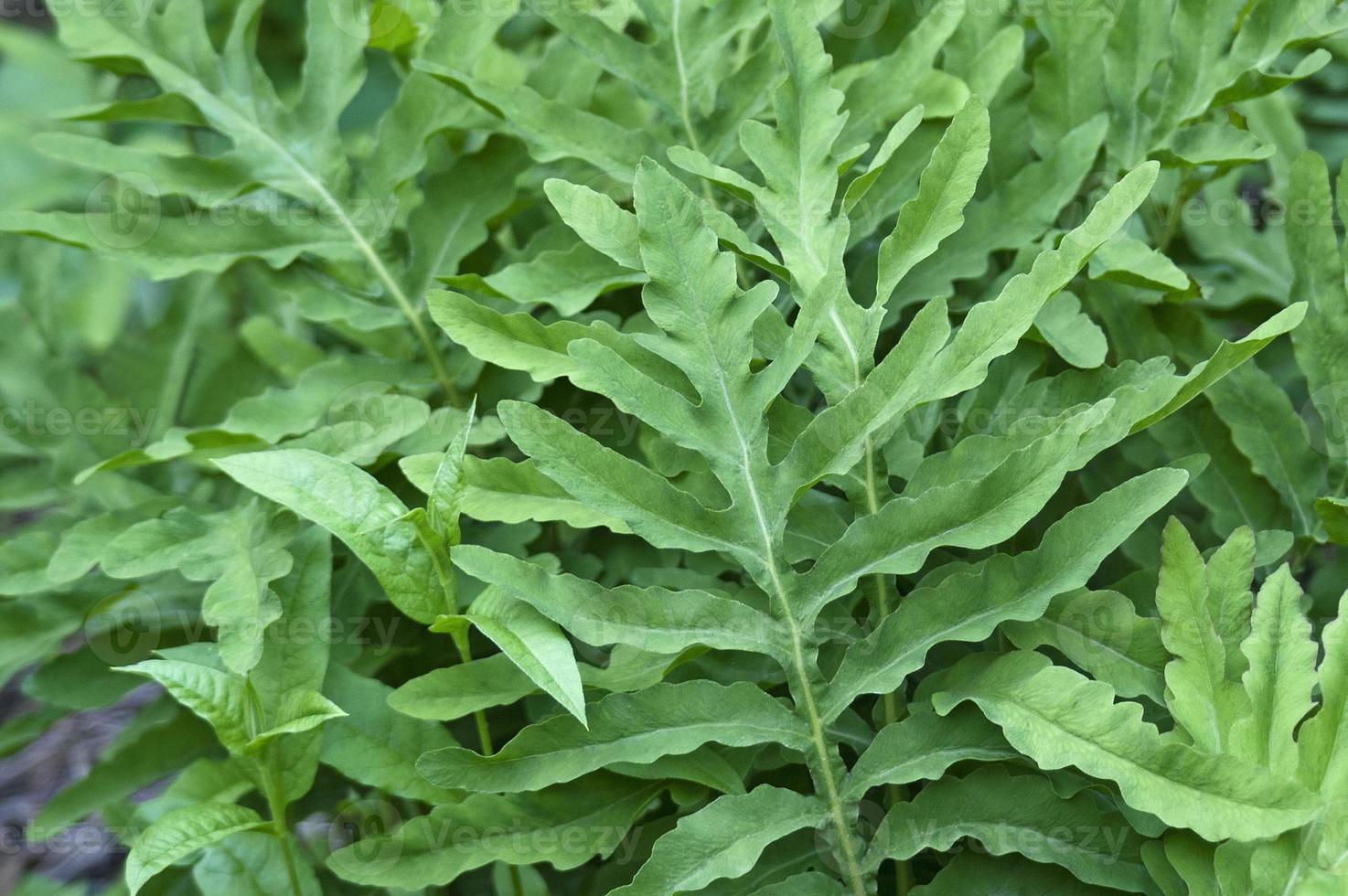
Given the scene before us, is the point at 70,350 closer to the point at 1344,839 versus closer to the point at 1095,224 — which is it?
the point at 1095,224

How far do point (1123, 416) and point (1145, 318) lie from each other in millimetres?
223

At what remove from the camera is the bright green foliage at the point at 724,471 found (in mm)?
631

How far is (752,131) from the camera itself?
0.74 m

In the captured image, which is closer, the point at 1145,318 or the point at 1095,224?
the point at 1095,224

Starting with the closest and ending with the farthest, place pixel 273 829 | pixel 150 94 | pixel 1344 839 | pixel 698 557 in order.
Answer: pixel 1344 839, pixel 273 829, pixel 698 557, pixel 150 94

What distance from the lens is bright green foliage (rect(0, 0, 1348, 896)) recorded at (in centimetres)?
63

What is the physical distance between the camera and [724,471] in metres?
0.67

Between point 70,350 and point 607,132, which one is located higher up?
point 607,132

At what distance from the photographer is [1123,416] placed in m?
0.62

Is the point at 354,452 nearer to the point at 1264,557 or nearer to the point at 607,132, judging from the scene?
the point at 607,132

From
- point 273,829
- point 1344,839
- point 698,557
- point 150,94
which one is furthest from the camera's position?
point 150,94

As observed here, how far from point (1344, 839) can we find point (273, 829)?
58 cm

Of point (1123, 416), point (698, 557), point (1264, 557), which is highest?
point (1123, 416)

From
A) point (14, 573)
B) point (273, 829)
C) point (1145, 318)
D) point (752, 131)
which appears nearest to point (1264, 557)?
point (1145, 318)
